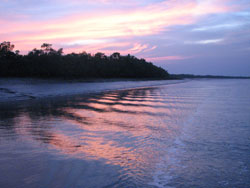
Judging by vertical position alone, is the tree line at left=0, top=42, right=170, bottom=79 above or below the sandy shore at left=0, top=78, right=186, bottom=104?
above

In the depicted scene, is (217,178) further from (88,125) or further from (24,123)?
(24,123)

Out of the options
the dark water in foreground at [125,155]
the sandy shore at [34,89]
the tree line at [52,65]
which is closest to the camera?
the dark water in foreground at [125,155]

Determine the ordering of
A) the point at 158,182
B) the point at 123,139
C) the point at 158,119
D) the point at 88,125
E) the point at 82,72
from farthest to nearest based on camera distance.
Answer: the point at 82,72, the point at 158,119, the point at 88,125, the point at 123,139, the point at 158,182

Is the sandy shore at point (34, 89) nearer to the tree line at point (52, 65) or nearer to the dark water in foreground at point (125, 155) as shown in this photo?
the tree line at point (52, 65)

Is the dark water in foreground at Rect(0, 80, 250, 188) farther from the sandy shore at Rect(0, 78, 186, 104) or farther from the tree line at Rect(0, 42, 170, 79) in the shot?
the tree line at Rect(0, 42, 170, 79)

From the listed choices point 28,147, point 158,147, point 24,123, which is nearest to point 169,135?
point 158,147

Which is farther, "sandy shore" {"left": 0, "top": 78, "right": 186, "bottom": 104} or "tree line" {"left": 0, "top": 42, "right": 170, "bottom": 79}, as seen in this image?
"tree line" {"left": 0, "top": 42, "right": 170, "bottom": 79}

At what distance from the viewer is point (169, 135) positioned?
6.15m

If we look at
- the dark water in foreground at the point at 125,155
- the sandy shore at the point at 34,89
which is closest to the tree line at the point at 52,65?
the sandy shore at the point at 34,89

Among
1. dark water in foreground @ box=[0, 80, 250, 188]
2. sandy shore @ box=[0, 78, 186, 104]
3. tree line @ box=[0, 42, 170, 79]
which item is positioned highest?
tree line @ box=[0, 42, 170, 79]

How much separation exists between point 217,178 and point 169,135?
2.56 m

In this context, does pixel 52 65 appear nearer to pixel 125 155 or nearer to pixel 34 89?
pixel 34 89

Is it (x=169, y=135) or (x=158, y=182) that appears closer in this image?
(x=158, y=182)

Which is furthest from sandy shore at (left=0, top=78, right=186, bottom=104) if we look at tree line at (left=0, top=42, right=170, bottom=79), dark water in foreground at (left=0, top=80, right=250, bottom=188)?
dark water in foreground at (left=0, top=80, right=250, bottom=188)
